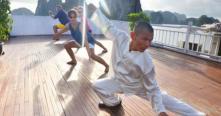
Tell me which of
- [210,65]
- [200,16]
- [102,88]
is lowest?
[210,65]

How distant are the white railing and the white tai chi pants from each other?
4005mm

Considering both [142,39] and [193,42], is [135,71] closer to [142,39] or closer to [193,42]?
[142,39]

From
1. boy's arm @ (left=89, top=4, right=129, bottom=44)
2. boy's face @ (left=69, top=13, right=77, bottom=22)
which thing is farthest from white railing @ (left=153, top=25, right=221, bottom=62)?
boy's arm @ (left=89, top=4, right=129, bottom=44)

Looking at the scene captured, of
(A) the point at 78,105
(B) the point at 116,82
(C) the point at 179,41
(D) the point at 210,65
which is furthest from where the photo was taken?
(C) the point at 179,41

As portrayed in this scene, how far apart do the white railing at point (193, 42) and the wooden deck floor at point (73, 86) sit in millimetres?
961

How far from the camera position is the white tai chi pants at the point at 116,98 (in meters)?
1.76

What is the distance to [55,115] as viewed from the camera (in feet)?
7.16

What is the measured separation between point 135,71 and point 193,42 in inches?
199

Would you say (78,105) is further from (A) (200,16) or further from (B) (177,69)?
(A) (200,16)

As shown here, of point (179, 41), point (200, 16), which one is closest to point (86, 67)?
point (179, 41)

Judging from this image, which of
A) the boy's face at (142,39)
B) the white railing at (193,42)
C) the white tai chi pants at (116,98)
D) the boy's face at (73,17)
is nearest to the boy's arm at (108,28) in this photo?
the boy's face at (142,39)

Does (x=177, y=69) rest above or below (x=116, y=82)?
below

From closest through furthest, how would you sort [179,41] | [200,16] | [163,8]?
[179,41], [200,16], [163,8]

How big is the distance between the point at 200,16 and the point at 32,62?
805 cm
